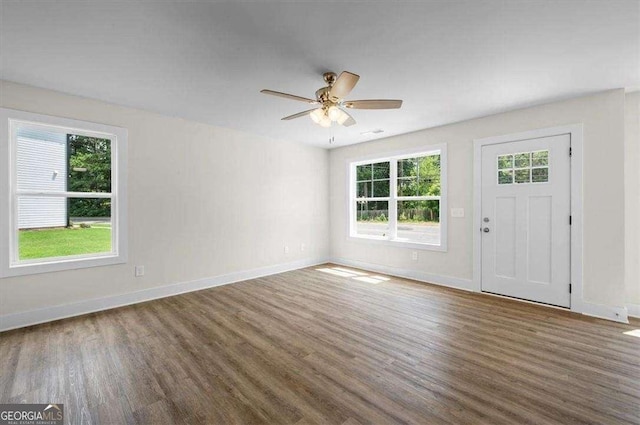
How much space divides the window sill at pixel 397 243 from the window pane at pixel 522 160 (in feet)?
5.11

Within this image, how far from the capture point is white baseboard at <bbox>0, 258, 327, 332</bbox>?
2926mm

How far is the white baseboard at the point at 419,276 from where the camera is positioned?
166 inches

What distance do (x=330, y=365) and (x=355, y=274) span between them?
2974 mm

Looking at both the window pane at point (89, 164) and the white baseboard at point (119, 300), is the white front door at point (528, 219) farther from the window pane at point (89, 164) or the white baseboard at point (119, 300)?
the window pane at point (89, 164)

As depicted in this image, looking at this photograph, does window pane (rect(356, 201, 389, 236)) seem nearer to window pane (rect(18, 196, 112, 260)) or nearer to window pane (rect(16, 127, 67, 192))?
window pane (rect(18, 196, 112, 260))

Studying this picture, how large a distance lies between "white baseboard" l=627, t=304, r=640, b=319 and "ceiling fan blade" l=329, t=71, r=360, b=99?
405 centimetres

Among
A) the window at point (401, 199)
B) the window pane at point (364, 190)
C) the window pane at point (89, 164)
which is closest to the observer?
the window pane at point (89, 164)

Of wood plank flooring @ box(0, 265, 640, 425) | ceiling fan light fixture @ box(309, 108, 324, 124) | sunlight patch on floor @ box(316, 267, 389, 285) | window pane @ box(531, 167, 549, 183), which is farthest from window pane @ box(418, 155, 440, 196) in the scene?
ceiling fan light fixture @ box(309, 108, 324, 124)

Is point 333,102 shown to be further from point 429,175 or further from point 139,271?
point 139,271

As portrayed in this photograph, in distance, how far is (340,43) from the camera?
7.22ft

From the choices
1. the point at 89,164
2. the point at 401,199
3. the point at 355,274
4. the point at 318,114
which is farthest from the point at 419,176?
the point at 89,164

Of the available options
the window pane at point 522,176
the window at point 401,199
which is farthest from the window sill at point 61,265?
the window pane at point 522,176

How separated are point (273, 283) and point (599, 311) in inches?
167

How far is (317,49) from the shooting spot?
2281 millimetres
